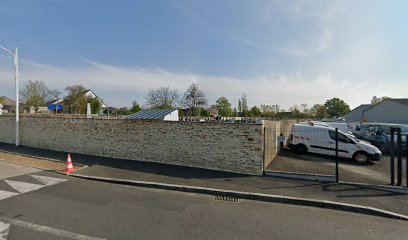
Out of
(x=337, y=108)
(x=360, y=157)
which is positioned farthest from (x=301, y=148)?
(x=337, y=108)

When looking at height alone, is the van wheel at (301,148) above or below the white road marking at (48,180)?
above

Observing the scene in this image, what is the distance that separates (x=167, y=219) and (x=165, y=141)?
515cm

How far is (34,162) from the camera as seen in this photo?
30.2ft

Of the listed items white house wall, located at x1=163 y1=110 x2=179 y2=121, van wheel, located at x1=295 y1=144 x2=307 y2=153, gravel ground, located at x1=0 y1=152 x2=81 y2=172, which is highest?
white house wall, located at x1=163 y1=110 x2=179 y2=121

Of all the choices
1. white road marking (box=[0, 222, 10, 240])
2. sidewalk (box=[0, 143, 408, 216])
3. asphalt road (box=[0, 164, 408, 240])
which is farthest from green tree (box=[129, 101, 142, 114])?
white road marking (box=[0, 222, 10, 240])

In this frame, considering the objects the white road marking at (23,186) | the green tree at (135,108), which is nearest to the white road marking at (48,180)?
the white road marking at (23,186)

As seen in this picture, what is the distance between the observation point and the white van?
9.90 meters

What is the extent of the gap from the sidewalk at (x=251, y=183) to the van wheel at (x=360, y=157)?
4.52m

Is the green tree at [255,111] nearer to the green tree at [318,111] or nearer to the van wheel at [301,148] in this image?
the green tree at [318,111]

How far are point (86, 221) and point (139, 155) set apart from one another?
565cm

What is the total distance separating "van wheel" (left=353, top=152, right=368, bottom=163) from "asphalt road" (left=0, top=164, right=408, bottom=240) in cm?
644

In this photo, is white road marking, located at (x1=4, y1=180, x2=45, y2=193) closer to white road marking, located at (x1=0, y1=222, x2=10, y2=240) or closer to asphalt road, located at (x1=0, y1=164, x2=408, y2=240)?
asphalt road, located at (x1=0, y1=164, x2=408, y2=240)

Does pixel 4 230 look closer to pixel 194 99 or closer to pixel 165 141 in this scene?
pixel 165 141

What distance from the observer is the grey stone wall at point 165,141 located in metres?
7.91
